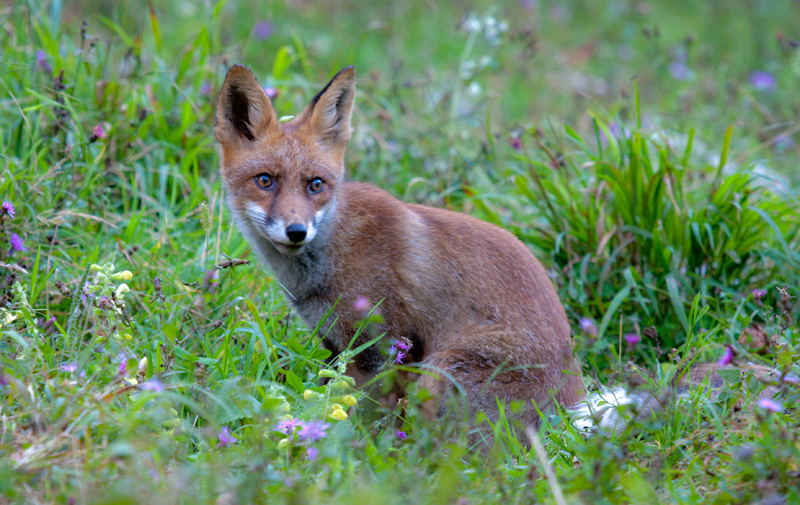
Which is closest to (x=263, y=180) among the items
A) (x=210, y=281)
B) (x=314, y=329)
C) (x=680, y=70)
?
(x=210, y=281)

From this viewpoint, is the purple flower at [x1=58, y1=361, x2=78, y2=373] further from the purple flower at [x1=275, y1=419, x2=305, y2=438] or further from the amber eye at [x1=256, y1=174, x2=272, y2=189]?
the amber eye at [x1=256, y1=174, x2=272, y2=189]

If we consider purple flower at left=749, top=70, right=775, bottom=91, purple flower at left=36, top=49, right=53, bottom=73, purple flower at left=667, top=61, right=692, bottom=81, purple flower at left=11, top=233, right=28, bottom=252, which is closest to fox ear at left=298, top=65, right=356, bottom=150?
purple flower at left=11, top=233, right=28, bottom=252

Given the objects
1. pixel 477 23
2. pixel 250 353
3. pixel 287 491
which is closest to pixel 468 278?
pixel 250 353

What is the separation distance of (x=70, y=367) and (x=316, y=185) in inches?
61.7

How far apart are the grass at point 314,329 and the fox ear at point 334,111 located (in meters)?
0.84

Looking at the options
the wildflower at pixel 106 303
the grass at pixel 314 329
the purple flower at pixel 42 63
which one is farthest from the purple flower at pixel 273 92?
the wildflower at pixel 106 303

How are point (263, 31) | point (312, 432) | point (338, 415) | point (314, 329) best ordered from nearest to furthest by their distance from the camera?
point (312, 432)
point (338, 415)
point (314, 329)
point (263, 31)

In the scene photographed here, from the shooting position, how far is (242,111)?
13.2ft

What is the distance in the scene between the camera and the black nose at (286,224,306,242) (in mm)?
3469

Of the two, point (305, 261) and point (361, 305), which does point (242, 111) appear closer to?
point (305, 261)

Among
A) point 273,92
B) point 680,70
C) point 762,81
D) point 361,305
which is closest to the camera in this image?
point 361,305

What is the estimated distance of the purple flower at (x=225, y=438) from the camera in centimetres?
283

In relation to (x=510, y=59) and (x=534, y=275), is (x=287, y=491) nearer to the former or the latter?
(x=534, y=275)

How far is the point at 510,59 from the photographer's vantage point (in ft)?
29.5
